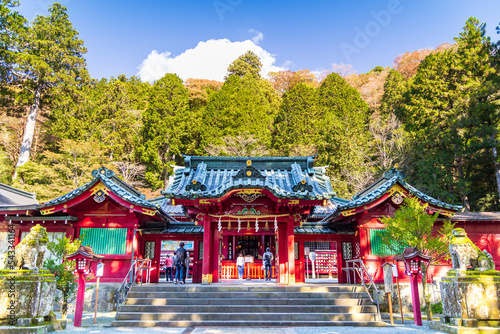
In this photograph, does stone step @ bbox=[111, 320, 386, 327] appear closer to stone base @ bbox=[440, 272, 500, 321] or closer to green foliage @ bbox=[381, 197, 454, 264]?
green foliage @ bbox=[381, 197, 454, 264]

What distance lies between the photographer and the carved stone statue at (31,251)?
825 centimetres

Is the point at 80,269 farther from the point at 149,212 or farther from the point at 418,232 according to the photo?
the point at 418,232

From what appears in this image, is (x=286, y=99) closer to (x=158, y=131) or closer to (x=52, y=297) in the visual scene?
(x=158, y=131)

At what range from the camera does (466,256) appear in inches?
315

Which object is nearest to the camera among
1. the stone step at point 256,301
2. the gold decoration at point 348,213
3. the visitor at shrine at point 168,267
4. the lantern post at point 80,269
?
the lantern post at point 80,269

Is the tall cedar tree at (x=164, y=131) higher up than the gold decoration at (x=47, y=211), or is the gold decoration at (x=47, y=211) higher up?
the tall cedar tree at (x=164, y=131)

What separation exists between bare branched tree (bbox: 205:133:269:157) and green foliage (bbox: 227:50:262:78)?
18.2m

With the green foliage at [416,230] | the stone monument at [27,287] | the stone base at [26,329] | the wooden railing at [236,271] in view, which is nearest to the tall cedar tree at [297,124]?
the wooden railing at [236,271]

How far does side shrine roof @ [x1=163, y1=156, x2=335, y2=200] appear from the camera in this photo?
472 inches

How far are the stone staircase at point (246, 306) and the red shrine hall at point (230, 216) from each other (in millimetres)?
1470

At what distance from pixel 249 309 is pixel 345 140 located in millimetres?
23951

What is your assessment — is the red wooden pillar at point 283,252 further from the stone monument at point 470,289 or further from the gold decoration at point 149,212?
the stone monument at point 470,289

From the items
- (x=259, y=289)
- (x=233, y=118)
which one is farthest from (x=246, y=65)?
(x=259, y=289)

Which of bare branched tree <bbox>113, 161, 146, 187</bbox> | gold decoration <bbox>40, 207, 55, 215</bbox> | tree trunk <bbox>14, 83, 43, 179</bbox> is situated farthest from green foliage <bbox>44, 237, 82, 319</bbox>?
tree trunk <bbox>14, 83, 43, 179</bbox>
